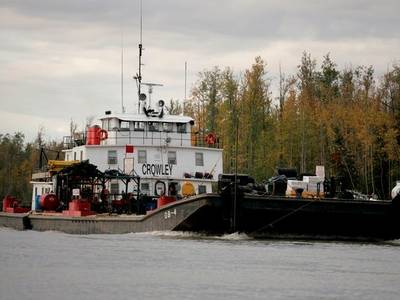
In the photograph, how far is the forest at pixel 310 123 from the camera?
70438 millimetres

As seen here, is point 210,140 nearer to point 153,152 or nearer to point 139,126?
point 153,152

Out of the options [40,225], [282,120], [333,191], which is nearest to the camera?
[333,191]

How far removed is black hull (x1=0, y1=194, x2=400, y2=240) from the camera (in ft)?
129

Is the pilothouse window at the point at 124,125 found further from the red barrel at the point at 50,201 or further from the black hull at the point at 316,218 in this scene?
the black hull at the point at 316,218

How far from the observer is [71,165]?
46531 millimetres

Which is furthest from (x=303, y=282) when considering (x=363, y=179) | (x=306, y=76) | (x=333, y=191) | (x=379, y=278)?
(x=306, y=76)

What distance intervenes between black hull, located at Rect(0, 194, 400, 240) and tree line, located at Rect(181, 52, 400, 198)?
2727 cm

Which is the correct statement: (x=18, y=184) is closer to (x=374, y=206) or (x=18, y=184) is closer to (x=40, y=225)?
(x=40, y=225)

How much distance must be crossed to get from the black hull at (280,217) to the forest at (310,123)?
89.3 ft

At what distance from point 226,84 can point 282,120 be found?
6299 mm

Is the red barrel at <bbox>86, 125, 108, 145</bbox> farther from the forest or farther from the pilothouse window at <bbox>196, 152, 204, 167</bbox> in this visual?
the forest

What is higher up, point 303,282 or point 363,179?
point 363,179

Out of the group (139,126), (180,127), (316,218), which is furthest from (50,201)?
(316,218)

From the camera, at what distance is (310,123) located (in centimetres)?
7525
